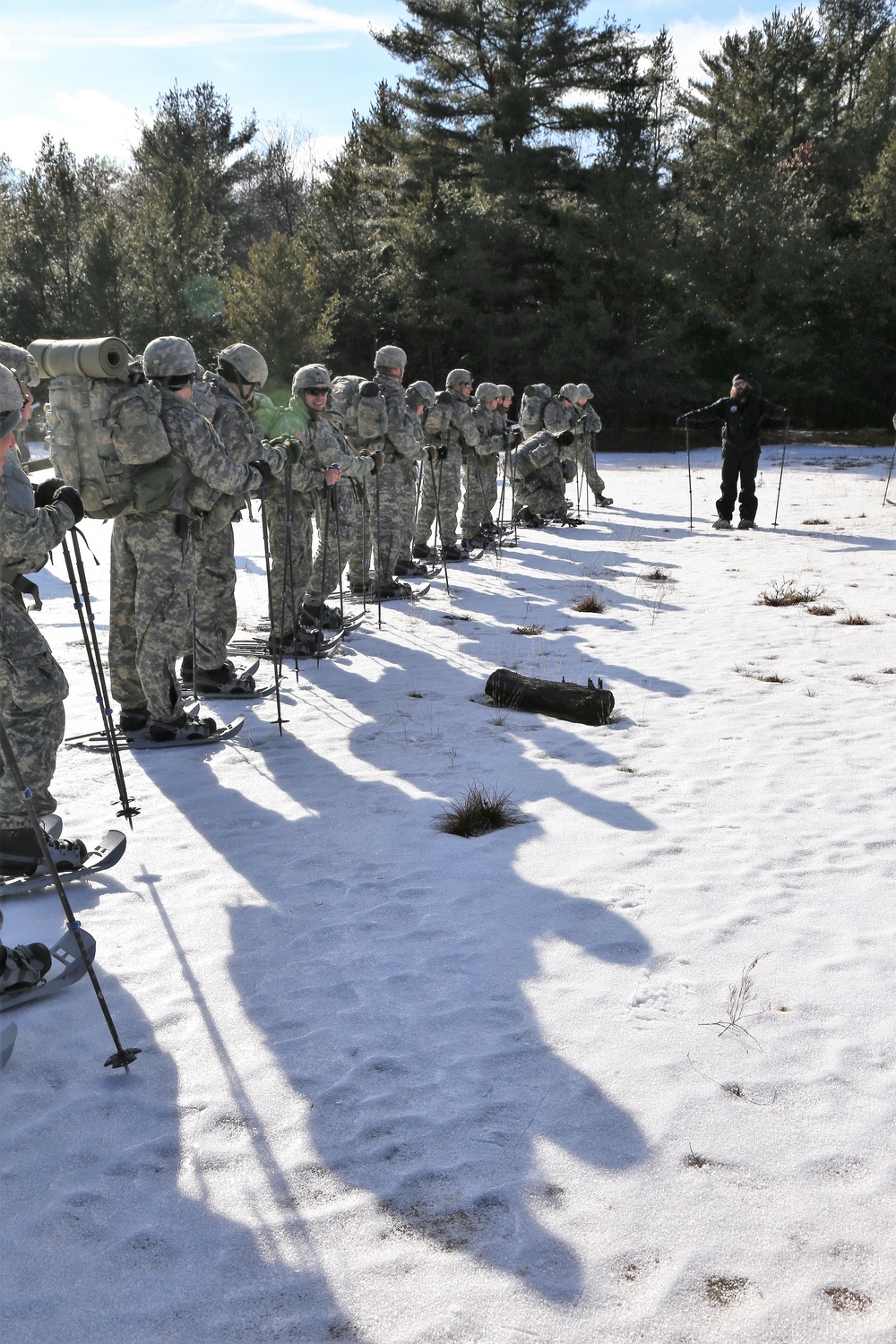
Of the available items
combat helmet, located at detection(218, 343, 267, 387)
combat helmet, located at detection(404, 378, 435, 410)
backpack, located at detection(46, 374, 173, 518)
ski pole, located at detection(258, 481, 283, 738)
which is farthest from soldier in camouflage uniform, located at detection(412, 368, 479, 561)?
backpack, located at detection(46, 374, 173, 518)

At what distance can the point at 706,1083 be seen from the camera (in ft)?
11.3

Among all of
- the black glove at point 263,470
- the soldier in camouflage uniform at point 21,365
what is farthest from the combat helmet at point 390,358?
the soldier in camouflage uniform at point 21,365

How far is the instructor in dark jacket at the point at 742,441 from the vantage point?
15.3 m

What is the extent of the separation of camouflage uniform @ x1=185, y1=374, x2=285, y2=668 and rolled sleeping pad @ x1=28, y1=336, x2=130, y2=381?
1.65 metres

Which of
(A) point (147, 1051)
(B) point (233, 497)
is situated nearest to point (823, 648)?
(B) point (233, 497)

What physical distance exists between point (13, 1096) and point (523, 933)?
1.96 meters

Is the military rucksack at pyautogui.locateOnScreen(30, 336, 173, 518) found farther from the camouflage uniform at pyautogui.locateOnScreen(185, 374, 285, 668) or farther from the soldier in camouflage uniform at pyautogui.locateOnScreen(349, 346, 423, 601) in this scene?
the soldier in camouflage uniform at pyautogui.locateOnScreen(349, 346, 423, 601)

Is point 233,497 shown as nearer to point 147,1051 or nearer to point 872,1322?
point 147,1051

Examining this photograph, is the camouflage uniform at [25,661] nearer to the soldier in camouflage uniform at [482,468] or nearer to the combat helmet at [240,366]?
the combat helmet at [240,366]

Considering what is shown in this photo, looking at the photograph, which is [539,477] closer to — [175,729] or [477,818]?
[175,729]

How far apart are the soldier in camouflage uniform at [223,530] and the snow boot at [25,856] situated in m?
2.47

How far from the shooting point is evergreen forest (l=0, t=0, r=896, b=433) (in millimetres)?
29094

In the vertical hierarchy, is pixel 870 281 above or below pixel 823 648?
above

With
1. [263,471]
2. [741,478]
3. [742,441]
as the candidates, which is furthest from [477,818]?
[741,478]
